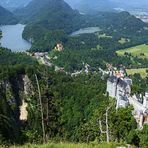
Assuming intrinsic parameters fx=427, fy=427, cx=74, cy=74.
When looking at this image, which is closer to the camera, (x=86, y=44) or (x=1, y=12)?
(x=86, y=44)

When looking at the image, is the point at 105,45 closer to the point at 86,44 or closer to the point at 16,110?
the point at 86,44

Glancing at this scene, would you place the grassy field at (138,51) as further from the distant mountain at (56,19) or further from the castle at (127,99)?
the castle at (127,99)

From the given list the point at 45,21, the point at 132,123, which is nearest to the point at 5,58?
the point at 132,123

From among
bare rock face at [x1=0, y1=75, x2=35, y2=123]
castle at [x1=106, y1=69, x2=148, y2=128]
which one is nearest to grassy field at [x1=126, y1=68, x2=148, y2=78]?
castle at [x1=106, y1=69, x2=148, y2=128]

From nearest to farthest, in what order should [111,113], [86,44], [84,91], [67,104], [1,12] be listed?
[111,113]
[67,104]
[84,91]
[86,44]
[1,12]

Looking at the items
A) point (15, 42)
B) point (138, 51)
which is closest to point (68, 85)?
point (138, 51)

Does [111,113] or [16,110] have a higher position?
[111,113]

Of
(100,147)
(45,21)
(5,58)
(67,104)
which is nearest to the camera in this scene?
(100,147)

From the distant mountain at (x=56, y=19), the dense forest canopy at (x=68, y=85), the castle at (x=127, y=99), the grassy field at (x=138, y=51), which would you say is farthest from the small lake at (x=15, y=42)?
the castle at (x=127, y=99)
